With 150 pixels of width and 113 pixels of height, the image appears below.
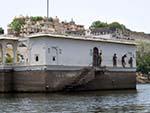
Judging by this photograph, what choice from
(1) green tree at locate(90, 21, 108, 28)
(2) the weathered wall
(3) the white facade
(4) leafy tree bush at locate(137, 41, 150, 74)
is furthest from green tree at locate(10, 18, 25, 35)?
(2) the weathered wall

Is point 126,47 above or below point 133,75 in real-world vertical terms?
above

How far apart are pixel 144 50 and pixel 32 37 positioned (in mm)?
74812

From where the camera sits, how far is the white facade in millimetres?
57031

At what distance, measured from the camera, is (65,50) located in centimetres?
5903

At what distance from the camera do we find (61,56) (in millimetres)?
58438

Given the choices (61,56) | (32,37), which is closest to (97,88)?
(61,56)

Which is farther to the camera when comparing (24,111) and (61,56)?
(61,56)

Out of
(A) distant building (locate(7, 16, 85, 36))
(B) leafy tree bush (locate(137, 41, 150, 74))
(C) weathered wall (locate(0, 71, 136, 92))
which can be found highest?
(A) distant building (locate(7, 16, 85, 36))

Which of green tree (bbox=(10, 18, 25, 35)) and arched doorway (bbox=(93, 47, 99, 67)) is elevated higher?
green tree (bbox=(10, 18, 25, 35))

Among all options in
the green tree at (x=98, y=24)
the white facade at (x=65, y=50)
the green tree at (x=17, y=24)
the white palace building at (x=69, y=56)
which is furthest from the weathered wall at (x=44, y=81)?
the green tree at (x=98, y=24)

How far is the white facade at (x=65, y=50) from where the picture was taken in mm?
57031

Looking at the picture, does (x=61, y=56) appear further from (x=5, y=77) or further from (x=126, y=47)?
(x=126, y=47)

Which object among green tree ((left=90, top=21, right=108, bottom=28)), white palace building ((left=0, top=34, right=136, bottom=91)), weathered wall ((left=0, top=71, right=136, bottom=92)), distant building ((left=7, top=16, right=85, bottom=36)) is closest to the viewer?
weathered wall ((left=0, top=71, right=136, bottom=92))

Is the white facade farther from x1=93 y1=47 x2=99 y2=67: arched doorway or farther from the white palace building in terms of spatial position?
x1=93 y1=47 x2=99 y2=67: arched doorway
